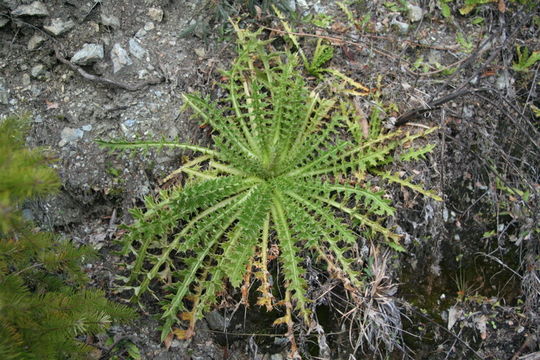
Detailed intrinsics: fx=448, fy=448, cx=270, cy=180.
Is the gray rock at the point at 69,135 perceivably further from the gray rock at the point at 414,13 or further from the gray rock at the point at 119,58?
the gray rock at the point at 414,13

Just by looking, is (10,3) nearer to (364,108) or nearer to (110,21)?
(110,21)

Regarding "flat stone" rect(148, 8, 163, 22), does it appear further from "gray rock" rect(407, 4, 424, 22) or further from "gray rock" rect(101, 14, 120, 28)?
"gray rock" rect(407, 4, 424, 22)

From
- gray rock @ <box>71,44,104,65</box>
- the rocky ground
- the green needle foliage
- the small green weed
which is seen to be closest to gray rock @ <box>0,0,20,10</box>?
the rocky ground

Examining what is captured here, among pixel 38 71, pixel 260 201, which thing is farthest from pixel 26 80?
pixel 260 201

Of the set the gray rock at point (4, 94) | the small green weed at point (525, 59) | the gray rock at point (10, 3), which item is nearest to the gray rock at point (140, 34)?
the gray rock at point (10, 3)

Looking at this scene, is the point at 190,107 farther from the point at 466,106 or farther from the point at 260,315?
the point at 466,106

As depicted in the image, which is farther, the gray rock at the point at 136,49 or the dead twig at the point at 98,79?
the gray rock at the point at 136,49
